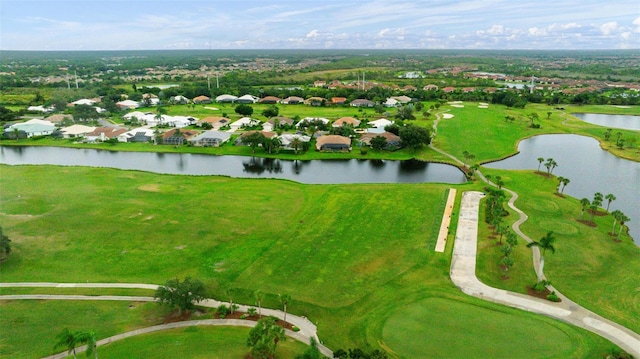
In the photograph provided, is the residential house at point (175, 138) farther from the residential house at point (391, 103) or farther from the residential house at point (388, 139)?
the residential house at point (391, 103)

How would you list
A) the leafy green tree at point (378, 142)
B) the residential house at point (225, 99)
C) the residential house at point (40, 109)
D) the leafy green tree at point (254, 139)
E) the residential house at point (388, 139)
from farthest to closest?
the residential house at point (225, 99) → the residential house at point (40, 109) → the residential house at point (388, 139) → the leafy green tree at point (378, 142) → the leafy green tree at point (254, 139)

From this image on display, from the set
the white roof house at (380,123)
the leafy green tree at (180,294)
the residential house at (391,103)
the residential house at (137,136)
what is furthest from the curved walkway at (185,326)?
the residential house at (391,103)

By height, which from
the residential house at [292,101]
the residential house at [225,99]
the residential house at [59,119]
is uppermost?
the residential house at [225,99]

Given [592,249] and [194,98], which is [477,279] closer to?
[592,249]

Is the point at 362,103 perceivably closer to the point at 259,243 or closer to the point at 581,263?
the point at 259,243

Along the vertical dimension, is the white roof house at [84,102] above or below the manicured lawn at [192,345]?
above

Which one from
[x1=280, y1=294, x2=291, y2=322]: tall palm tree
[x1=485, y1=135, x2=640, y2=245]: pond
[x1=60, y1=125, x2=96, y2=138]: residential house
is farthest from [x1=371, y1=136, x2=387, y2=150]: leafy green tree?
[x1=60, y1=125, x2=96, y2=138]: residential house

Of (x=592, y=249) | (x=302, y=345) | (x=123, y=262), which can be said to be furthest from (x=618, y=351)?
(x=123, y=262)
